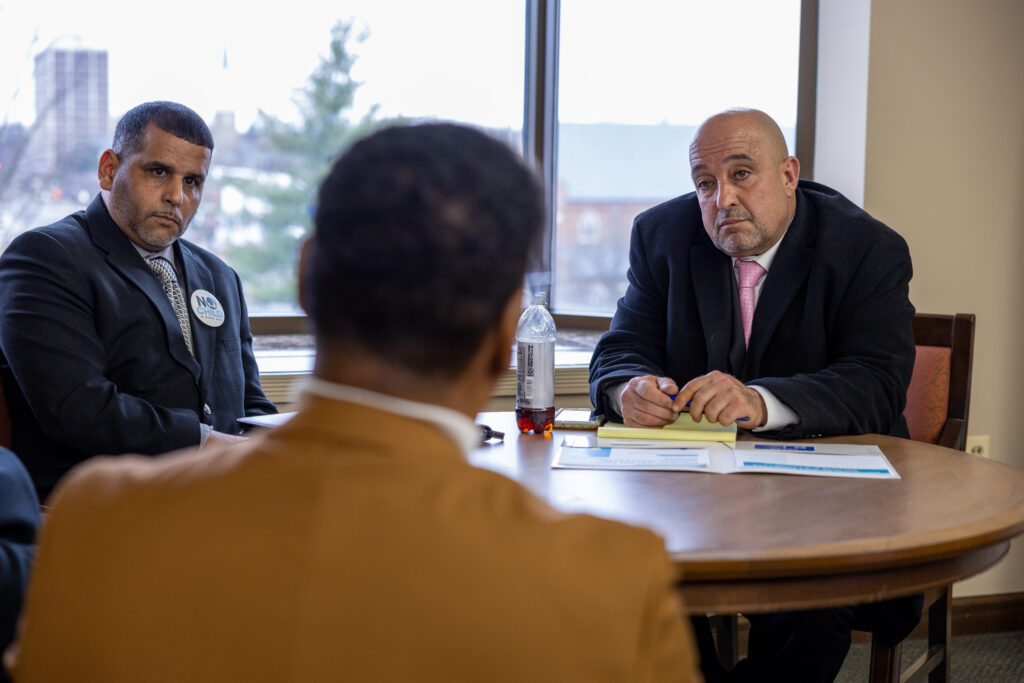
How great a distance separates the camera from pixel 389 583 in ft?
2.20

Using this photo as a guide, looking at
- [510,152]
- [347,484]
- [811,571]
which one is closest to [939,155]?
[811,571]

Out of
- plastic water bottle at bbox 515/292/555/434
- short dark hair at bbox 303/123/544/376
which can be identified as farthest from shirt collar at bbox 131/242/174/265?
short dark hair at bbox 303/123/544/376

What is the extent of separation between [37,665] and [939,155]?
317 cm

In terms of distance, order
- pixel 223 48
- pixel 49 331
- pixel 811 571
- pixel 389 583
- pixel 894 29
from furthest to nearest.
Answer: pixel 223 48 → pixel 894 29 → pixel 49 331 → pixel 811 571 → pixel 389 583

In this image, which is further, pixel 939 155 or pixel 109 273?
pixel 939 155

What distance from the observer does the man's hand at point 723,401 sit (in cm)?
190

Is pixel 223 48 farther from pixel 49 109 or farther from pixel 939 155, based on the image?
pixel 939 155

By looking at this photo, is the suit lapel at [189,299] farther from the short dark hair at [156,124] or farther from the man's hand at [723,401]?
the man's hand at [723,401]

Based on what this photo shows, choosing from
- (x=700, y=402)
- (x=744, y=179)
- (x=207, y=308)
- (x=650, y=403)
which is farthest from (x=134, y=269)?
(x=744, y=179)

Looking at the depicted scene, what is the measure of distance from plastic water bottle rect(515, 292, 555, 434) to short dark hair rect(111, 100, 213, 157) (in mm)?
1051

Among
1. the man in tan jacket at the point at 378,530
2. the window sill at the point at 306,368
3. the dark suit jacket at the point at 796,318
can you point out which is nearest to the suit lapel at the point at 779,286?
the dark suit jacket at the point at 796,318

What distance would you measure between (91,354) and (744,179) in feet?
5.25

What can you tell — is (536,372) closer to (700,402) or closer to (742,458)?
(700,402)

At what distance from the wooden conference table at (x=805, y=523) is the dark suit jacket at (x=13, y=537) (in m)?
0.65
